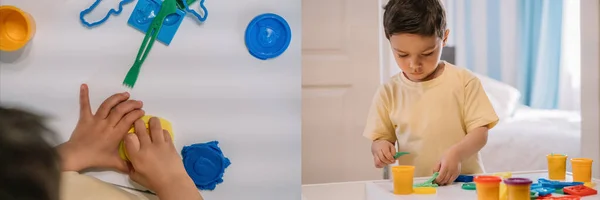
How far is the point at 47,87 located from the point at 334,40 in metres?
1.44

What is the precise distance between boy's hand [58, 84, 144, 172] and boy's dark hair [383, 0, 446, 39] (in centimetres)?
71

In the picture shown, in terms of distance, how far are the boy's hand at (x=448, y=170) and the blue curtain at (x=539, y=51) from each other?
1.97 m

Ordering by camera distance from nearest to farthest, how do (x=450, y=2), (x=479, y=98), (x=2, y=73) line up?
(x=2, y=73) → (x=479, y=98) → (x=450, y=2)

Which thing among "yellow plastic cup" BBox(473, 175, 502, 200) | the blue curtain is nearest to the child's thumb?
"yellow plastic cup" BBox(473, 175, 502, 200)

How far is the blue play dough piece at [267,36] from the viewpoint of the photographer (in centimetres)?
79

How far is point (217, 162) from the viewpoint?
2.58ft

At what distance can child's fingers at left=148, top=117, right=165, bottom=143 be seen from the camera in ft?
2.47

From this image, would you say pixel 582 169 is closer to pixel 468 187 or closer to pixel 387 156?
pixel 468 187

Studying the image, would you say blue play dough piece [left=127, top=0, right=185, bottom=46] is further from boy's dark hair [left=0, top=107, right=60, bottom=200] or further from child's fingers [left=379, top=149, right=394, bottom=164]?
child's fingers [left=379, top=149, right=394, bottom=164]

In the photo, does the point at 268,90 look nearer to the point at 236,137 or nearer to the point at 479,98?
the point at 236,137

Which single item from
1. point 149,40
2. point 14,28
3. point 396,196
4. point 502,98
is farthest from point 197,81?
point 502,98

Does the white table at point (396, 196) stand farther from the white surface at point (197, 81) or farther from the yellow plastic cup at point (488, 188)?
the white surface at point (197, 81)

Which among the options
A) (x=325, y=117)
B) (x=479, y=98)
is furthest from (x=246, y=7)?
(x=325, y=117)

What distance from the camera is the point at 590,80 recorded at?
1.59m
